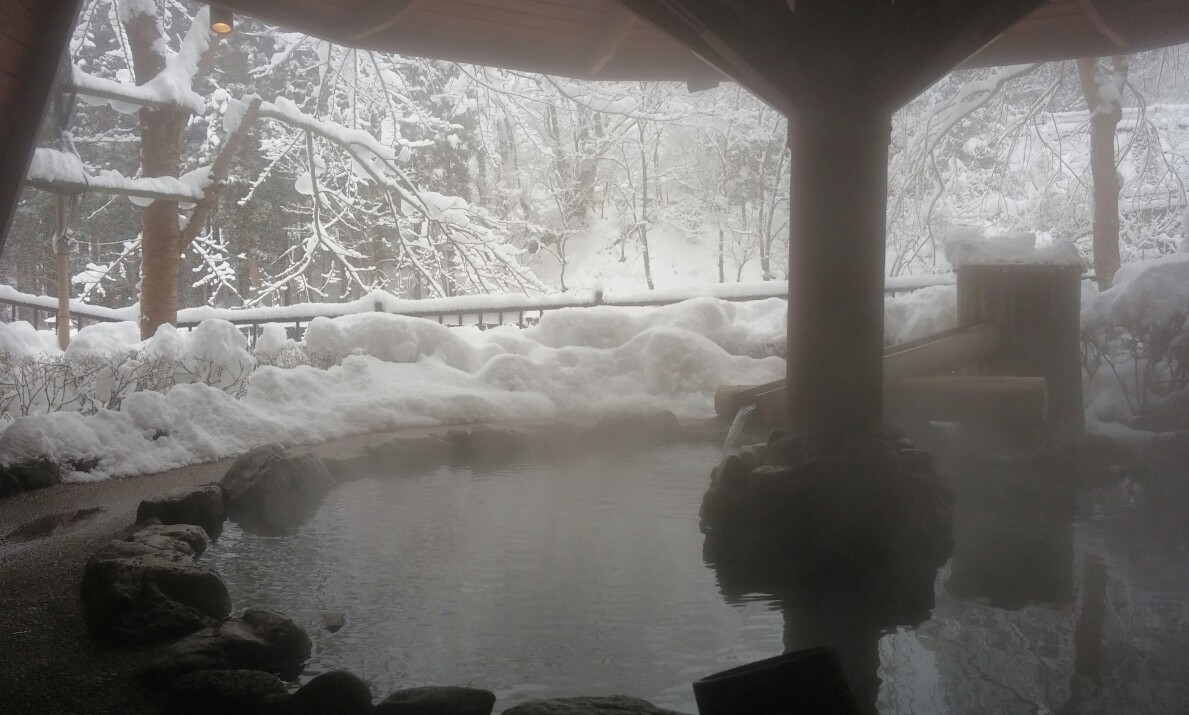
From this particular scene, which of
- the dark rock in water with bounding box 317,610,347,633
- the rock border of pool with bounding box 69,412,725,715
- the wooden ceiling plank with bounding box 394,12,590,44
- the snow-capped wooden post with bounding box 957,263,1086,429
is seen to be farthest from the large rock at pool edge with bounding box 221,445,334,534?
the snow-capped wooden post with bounding box 957,263,1086,429

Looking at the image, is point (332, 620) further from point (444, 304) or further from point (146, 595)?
point (444, 304)

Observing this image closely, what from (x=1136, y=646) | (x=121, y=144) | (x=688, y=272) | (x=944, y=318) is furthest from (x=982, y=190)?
(x=121, y=144)

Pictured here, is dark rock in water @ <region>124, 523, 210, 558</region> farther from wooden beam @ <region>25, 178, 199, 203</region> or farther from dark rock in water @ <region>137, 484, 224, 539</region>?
wooden beam @ <region>25, 178, 199, 203</region>

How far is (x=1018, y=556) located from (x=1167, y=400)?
10.6ft

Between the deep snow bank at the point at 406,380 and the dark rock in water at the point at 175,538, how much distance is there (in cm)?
152

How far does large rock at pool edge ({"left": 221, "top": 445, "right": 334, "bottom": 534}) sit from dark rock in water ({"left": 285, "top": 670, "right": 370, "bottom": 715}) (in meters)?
1.86

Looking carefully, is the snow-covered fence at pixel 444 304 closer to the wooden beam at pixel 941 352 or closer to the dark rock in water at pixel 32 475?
the wooden beam at pixel 941 352

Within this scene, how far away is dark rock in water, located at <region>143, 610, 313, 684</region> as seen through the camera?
2.11 meters

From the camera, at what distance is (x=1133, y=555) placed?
3285 mm

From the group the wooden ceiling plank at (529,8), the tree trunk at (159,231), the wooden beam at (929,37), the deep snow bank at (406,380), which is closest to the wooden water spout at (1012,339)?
the wooden beam at (929,37)

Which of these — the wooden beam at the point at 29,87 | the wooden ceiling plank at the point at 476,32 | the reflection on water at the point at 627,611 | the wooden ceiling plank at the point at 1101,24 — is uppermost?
the wooden ceiling plank at the point at 476,32

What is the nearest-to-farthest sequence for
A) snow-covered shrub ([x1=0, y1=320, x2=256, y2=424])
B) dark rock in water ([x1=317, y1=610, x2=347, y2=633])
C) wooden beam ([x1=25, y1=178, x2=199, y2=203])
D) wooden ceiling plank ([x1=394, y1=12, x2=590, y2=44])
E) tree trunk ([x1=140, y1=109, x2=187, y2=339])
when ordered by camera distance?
1. dark rock in water ([x1=317, y1=610, x2=347, y2=633])
2. wooden ceiling plank ([x1=394, y1=12, x2=590, y2=44])
3. snow-covered shrub ([x1=0, y1=320, x2=256, y2=424])
4. wooden beam ([x1=25, y1=178, x2=199, y2=203])
5. tree trunk ([x1=140, y1=109, x2=187, y2=339])

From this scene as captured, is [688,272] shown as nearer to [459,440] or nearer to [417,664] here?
[459,440]

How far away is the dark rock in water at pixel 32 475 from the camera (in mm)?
4141
